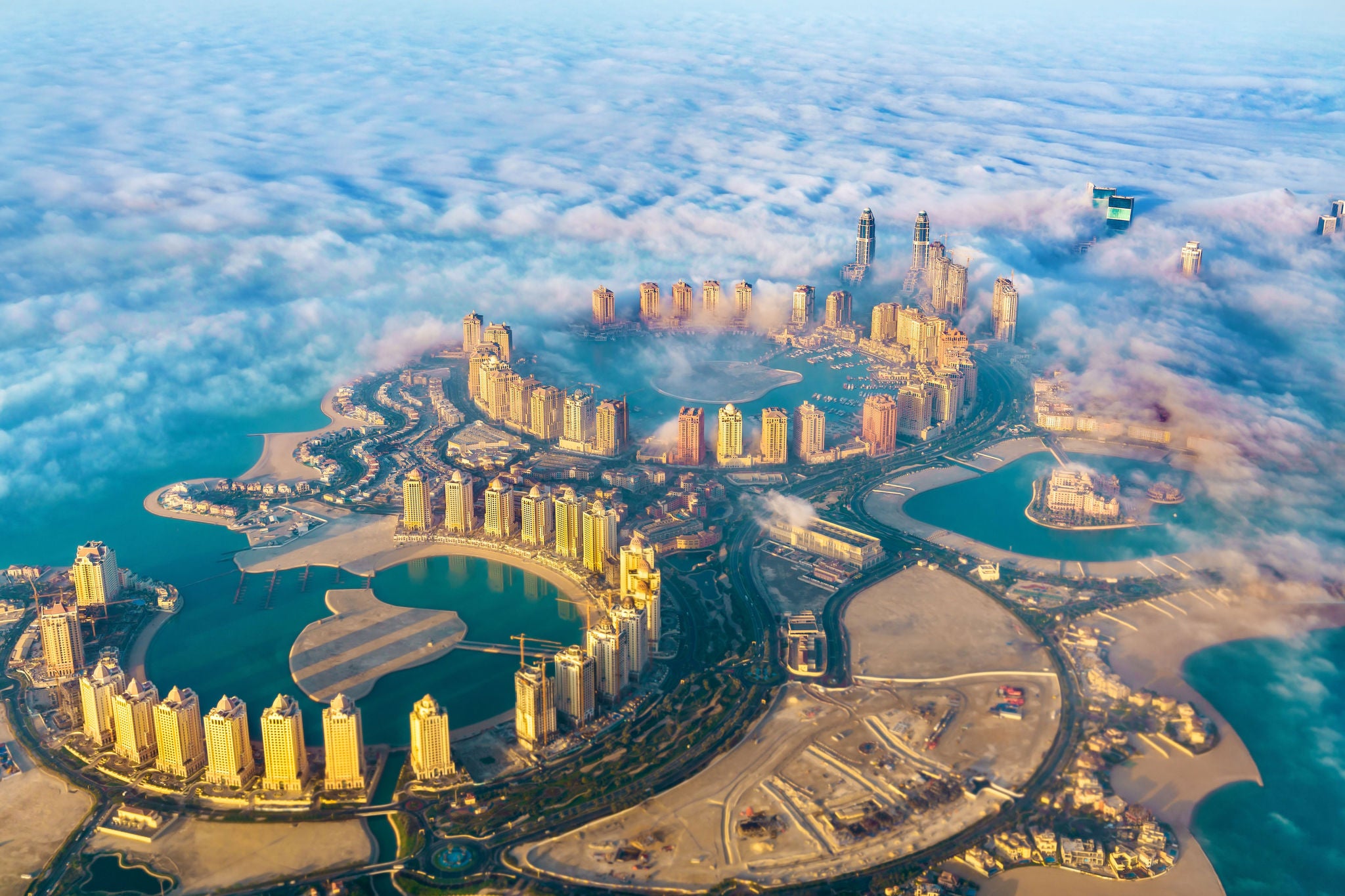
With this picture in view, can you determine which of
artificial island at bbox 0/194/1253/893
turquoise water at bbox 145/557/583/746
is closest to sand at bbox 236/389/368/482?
artificial island at bbox 0/194/1253/893

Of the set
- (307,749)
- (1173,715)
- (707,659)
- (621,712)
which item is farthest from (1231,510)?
(307,749)

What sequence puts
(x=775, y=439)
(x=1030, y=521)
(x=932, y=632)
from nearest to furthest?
(x=932, y=632) → (x=1030, y=521) → (x=775, y=439)

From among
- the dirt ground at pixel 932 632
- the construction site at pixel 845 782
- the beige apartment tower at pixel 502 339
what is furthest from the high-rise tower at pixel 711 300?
the construction site at pixel 845 782

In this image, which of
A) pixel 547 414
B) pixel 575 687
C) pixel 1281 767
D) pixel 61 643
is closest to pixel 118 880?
pixel 61 643

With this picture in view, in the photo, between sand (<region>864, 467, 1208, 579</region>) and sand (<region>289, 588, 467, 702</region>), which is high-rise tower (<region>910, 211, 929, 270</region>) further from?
sand (<region>289, 588, 467, 702</region>)

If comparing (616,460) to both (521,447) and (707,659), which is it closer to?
(521,447)

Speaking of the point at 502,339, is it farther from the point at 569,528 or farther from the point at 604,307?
the point at 569,528
